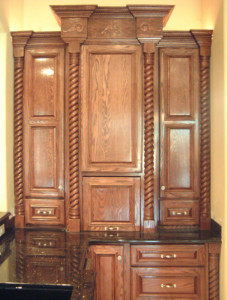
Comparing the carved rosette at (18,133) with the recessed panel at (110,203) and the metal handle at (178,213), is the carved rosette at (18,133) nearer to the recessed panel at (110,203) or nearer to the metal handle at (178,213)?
the recessed panel at (110,203)

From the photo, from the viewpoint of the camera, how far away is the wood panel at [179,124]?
246cm

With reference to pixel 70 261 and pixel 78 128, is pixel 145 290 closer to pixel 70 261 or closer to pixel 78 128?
pixel 70 261

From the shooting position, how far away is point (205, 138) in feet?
8.04

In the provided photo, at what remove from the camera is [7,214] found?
2.36 metres

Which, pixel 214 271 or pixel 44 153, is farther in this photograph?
pixel 44 153

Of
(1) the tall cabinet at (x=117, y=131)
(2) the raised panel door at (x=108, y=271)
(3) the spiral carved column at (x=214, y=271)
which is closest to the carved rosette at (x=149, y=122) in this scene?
(1) the tall cabinet at (x=117, y=131)

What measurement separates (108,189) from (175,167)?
0.55 meters

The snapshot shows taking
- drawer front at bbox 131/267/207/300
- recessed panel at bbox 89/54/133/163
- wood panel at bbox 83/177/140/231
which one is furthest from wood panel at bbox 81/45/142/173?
drawer front at bbox 131/267/207/300

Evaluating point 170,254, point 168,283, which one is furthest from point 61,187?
point 168,283

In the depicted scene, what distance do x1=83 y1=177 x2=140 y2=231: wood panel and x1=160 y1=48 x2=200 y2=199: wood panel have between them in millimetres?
263

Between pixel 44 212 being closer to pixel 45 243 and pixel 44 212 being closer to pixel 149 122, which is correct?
pixel 45 243

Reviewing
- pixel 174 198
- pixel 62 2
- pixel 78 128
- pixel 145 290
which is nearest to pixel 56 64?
pixel 78 128

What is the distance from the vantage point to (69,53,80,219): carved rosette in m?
2.37

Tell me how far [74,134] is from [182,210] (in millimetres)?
1024
